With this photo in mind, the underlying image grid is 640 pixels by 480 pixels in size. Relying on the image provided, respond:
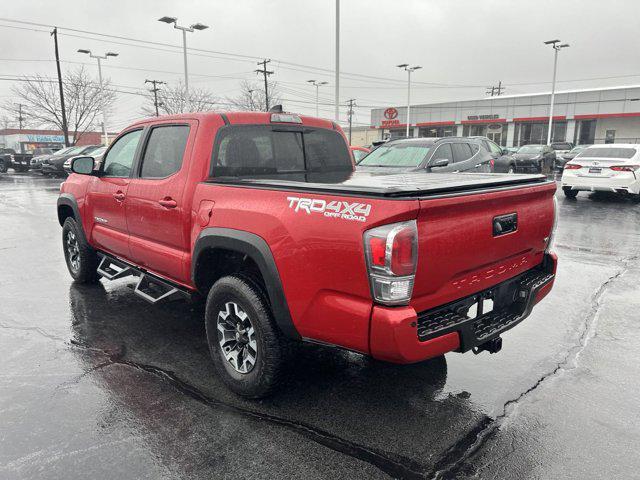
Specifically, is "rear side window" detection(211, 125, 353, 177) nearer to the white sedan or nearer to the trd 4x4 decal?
the trd 4x4 decal

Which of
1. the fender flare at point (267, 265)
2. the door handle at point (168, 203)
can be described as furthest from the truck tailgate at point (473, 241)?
the door handle at point (168, 203)

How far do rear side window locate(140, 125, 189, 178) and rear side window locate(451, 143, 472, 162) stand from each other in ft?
26.8

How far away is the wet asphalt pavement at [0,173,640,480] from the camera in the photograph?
104 inches

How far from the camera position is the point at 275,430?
9.64ft

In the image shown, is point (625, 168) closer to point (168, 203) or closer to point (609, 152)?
point (609, 152)

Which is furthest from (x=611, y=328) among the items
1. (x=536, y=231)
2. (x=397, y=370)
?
(x=397, y=370)

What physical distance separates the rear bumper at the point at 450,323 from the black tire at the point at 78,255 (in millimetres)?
4278

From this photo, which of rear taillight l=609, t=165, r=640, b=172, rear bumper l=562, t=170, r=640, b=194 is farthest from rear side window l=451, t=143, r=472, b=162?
rear taillight l=609, t=165, r=640, b=172

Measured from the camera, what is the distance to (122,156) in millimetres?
4781

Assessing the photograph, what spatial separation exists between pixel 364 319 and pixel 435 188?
0.80m

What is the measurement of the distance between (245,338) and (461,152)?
9.34 m

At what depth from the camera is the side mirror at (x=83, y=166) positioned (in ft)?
15.8

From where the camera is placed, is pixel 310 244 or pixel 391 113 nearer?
pixel 310 244

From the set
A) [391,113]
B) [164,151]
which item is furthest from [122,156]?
[391,113]
